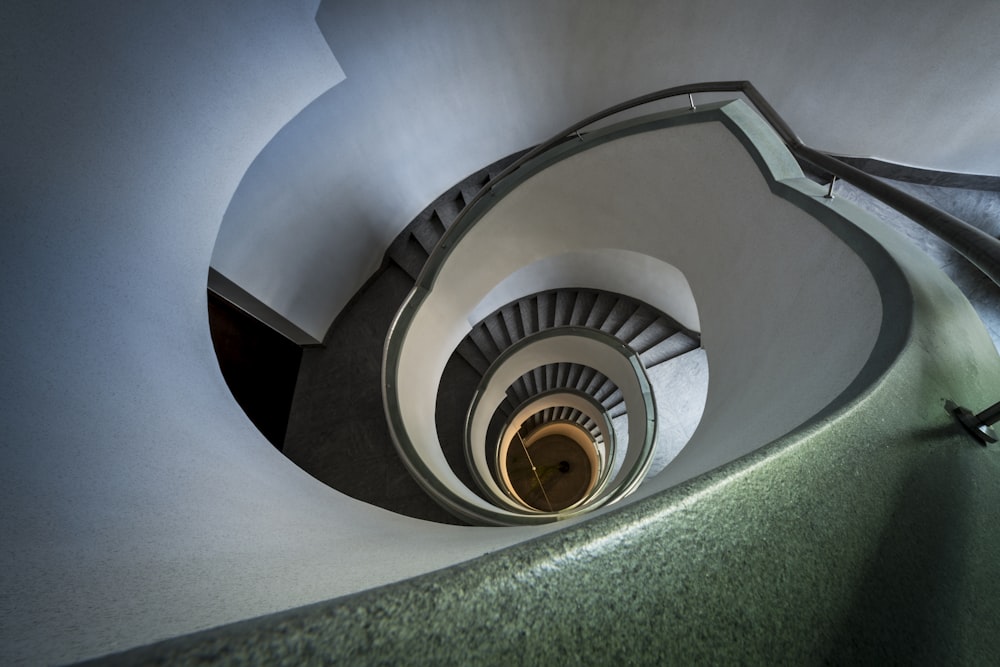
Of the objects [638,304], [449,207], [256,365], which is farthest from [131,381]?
[638,304]

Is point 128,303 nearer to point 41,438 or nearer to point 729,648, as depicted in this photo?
point 41,438

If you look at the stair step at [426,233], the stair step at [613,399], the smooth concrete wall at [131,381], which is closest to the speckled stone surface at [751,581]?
the smooth concrete wall at [131,381]

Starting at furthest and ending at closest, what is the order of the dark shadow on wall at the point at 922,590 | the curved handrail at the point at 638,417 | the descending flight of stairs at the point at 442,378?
the descending flight of stairs at the point at 442,378 < the curved handrail at the point at 638,417 < the dark shadow on wall at the point at 922,590

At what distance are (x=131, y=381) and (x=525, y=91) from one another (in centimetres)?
530

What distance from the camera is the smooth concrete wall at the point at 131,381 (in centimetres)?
84

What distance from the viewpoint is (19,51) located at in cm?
140

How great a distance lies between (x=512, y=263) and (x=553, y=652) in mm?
4763

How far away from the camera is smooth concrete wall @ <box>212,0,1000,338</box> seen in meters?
3.40

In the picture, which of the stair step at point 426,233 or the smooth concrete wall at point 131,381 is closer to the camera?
the smooth concrete wall at point 131,381

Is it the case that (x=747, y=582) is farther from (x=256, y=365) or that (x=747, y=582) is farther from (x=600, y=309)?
(x=600, y=309)

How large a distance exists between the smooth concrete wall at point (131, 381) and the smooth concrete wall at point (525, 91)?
222 cm

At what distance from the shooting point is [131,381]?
4.95 ft

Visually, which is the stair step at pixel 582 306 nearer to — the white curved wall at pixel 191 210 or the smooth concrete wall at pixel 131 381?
the white curved wall at pixel 191 210

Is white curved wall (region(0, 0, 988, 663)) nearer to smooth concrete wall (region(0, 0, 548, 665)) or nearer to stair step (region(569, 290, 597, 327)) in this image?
smooth concrete wall (region(0, 0, 548, 665))
